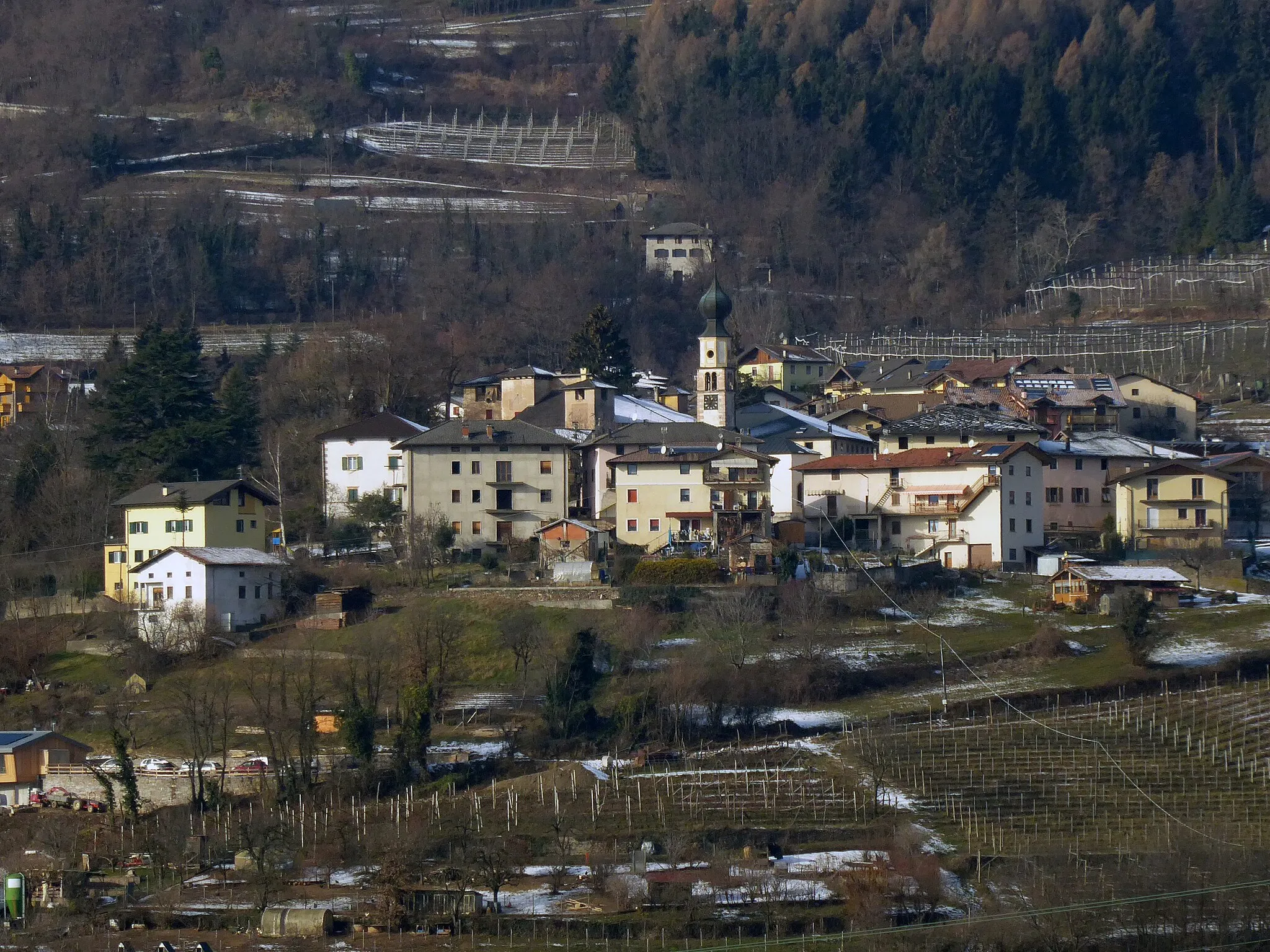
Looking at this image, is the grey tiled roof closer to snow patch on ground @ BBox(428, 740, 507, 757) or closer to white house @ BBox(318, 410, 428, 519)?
white house @ BBox(318, 410, 428, 519)

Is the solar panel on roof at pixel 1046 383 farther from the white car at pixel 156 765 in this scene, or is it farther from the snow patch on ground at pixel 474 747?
the white car at pixel 156 765

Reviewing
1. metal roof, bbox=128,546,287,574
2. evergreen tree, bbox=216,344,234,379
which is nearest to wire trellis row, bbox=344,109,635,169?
evergreen tree, bbox=216,344,234,379

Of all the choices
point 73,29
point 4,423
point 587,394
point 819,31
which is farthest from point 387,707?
point 73,29

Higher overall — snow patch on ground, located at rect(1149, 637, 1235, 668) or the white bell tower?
the white bell tower

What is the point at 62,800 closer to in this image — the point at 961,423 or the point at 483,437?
the point at 483,437

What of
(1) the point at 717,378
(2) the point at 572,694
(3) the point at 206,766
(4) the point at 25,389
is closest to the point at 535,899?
(2) the point at 572,694

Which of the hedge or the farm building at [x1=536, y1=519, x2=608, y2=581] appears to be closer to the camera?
the hedge

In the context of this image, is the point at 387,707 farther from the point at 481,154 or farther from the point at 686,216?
the point at 481,154
